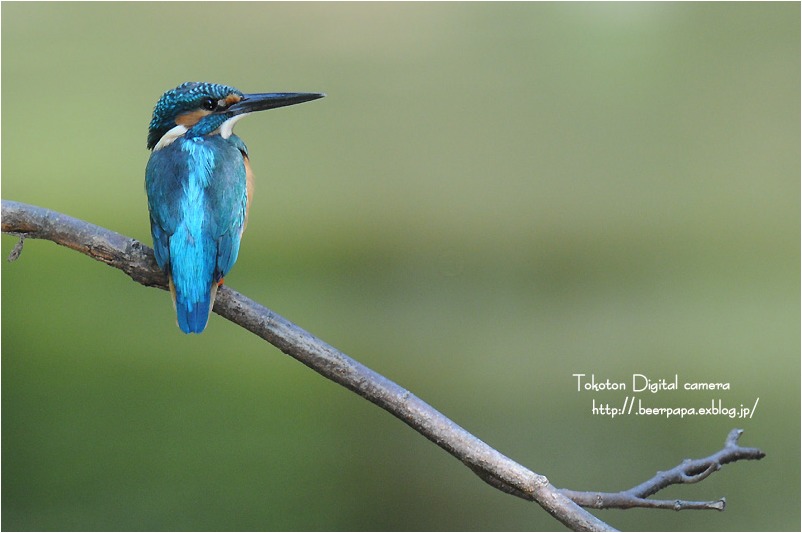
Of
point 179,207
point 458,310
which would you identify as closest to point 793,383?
point 458,310

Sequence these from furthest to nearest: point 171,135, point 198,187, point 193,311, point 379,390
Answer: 1. point 171,135
2. point 198,187
3. point 193,311
4. point 379,390

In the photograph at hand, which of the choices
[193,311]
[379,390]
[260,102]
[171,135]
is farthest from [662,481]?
[171,135]

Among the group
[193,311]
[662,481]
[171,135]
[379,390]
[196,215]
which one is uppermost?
[171,135]

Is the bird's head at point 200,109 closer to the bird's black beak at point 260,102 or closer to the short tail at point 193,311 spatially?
the bird's black beak at point 260,102

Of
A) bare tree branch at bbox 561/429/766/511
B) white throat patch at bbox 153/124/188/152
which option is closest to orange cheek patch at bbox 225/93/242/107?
white throat patch at bbox 153/124/188/152

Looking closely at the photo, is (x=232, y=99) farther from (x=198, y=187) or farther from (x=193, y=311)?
(x=193, y=311)

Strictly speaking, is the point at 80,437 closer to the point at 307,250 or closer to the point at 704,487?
the point at 307,250
